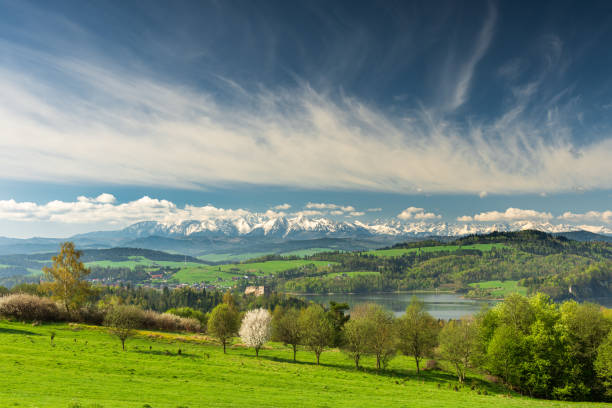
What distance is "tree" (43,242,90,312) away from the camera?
6356 centimetres

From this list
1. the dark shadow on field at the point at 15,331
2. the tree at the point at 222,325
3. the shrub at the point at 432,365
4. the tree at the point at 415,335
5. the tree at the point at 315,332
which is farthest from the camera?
the shrub at the point at 432,365

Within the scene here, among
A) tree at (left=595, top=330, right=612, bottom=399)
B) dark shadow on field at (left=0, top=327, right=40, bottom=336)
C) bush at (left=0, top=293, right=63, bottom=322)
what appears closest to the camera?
tree at (left=595, top=330, right=612, bottom=399)

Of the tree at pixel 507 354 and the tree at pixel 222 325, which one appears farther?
the tree at pixel 222 325

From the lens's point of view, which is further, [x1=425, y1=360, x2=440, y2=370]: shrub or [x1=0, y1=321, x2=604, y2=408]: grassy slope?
[x1=425, y1=360, x2=440, y2=370]: shrub

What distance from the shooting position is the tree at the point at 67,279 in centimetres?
6356

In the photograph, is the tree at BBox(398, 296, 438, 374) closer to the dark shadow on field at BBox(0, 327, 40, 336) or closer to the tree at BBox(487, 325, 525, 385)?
the tree at BBox(487, 325, 525, 385)

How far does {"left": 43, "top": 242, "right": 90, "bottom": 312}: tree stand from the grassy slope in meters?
9.29

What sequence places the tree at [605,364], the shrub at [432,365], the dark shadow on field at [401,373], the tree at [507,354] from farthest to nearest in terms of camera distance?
the shrub at [432,365] < the dark shadow on field at [401,373] < the tree at [507,354] < the tree at [605,364]

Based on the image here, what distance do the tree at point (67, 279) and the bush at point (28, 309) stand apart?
2.10m

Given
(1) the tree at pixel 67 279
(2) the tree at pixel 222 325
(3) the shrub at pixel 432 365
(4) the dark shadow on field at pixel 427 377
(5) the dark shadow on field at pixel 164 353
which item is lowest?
(3) the shrub at pixel 432 365

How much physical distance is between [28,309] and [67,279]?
23.7 ft

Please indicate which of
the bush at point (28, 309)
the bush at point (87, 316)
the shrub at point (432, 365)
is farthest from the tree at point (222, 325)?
the shrub at point (432, 365)

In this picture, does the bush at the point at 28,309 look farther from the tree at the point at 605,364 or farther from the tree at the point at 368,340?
the tree at the point at 605,364

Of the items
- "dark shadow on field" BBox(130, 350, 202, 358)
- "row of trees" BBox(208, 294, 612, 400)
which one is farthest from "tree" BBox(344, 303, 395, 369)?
"dark shadow on field" BBox(130, 350, 202, 358)
